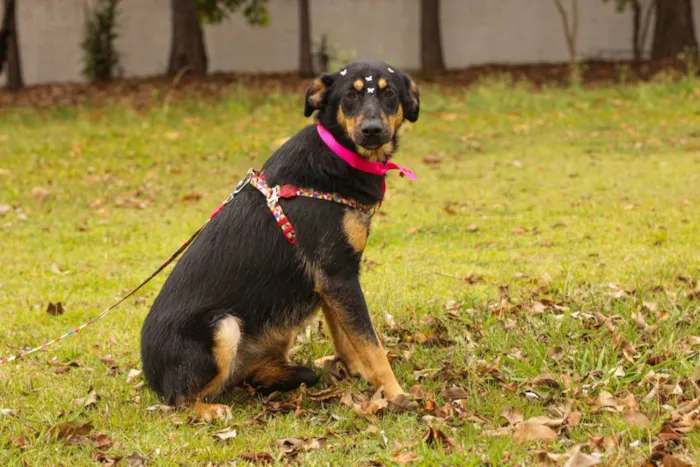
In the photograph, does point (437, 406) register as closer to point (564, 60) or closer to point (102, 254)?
point (102, 254)

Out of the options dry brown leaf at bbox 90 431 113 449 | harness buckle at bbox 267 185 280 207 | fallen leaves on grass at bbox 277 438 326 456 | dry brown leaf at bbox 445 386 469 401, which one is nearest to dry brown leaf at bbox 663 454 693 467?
dry brown leaf at bbox 445 386 469 401

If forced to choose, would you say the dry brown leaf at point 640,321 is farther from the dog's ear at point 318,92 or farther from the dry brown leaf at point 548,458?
the dog's ear at point 318,92

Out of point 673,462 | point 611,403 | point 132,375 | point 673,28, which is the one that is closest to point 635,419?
point 611,403

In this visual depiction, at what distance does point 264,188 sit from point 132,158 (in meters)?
9.58

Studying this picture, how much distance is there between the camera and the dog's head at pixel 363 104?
13.6 feet

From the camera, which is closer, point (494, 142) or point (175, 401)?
point (175, 401)

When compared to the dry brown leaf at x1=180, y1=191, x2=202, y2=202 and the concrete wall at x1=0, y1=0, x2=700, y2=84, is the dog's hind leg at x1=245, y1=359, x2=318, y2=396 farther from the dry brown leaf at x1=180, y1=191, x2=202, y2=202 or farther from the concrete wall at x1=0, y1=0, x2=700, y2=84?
the concrete wall at x1=0, y1=0, x2=700, y2=84

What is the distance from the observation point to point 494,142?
14234 mm

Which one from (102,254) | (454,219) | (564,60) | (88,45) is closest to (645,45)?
(564,60)

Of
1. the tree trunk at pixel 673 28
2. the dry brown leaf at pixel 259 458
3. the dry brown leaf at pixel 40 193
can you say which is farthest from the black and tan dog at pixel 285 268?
the tree trunk at pixel 673 28

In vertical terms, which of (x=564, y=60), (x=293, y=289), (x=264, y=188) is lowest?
(x=564, y=60)

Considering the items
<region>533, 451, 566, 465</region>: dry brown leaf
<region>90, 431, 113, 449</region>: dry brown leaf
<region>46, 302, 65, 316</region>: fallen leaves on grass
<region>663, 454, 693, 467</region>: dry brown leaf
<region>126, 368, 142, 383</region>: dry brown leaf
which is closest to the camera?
<region>663, 454, 693, 467</region>: dry brown leaf

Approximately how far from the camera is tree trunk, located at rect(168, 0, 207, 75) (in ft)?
70.5

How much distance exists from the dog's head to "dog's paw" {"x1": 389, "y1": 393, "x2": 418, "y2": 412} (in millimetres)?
1213
